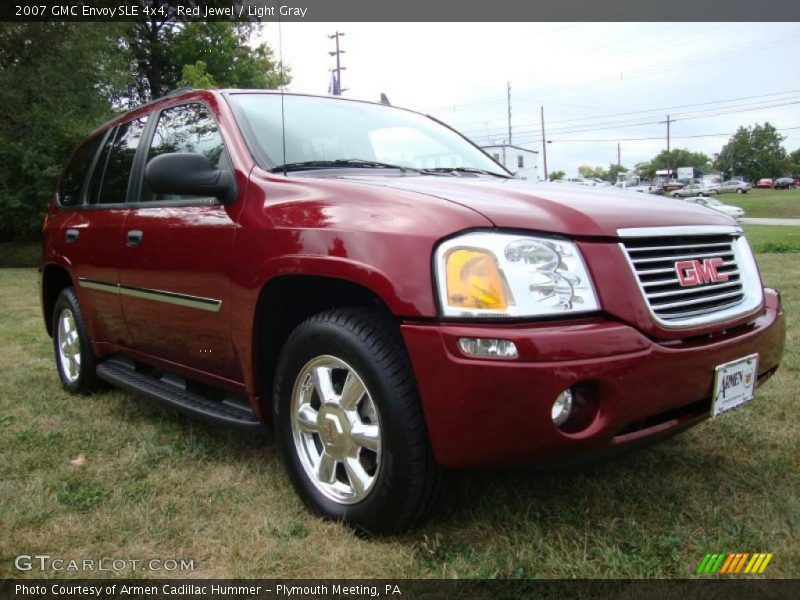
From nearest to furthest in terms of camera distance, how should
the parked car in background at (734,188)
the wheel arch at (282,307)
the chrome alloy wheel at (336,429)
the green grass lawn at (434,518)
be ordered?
the green grass lawn at (434,518) < the chrome alloy wheel at (336,429) < the wheel arch at (282,307) < the parked car in background at (734,188)

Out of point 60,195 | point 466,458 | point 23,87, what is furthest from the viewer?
point 23,87

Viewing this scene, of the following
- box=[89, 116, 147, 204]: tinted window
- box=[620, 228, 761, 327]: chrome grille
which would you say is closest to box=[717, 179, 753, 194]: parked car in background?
box=[89, 116, 147, 204]: tinted window

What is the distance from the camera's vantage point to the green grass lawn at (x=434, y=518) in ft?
7.09

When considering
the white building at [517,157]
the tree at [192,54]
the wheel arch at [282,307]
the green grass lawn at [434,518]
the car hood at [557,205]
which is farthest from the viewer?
the white building at [517,157]

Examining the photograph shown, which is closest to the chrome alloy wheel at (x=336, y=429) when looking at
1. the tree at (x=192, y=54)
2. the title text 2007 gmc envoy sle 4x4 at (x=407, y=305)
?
the title text 2007 gmc envoy sle 4x4 at (x=407, y=305)

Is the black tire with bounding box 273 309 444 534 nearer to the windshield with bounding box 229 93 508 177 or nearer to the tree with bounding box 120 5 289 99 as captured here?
the windshield with bounding box 229 93 508 177

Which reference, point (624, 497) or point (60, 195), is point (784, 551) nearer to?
point (624, 497)

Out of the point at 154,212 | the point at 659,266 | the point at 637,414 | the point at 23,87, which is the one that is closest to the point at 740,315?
the point at 659,266

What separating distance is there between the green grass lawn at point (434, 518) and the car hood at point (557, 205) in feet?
2.72

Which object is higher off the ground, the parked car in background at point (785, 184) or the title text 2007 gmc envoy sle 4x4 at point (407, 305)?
the parked car in background at point (785, 184)

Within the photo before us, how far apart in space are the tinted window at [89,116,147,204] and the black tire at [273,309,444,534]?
191 centimetres

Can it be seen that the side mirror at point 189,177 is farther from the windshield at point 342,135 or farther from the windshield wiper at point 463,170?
the windshield wiper at point 463,170

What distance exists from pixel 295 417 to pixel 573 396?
1.05m

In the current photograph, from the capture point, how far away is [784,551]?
6.95 feet
